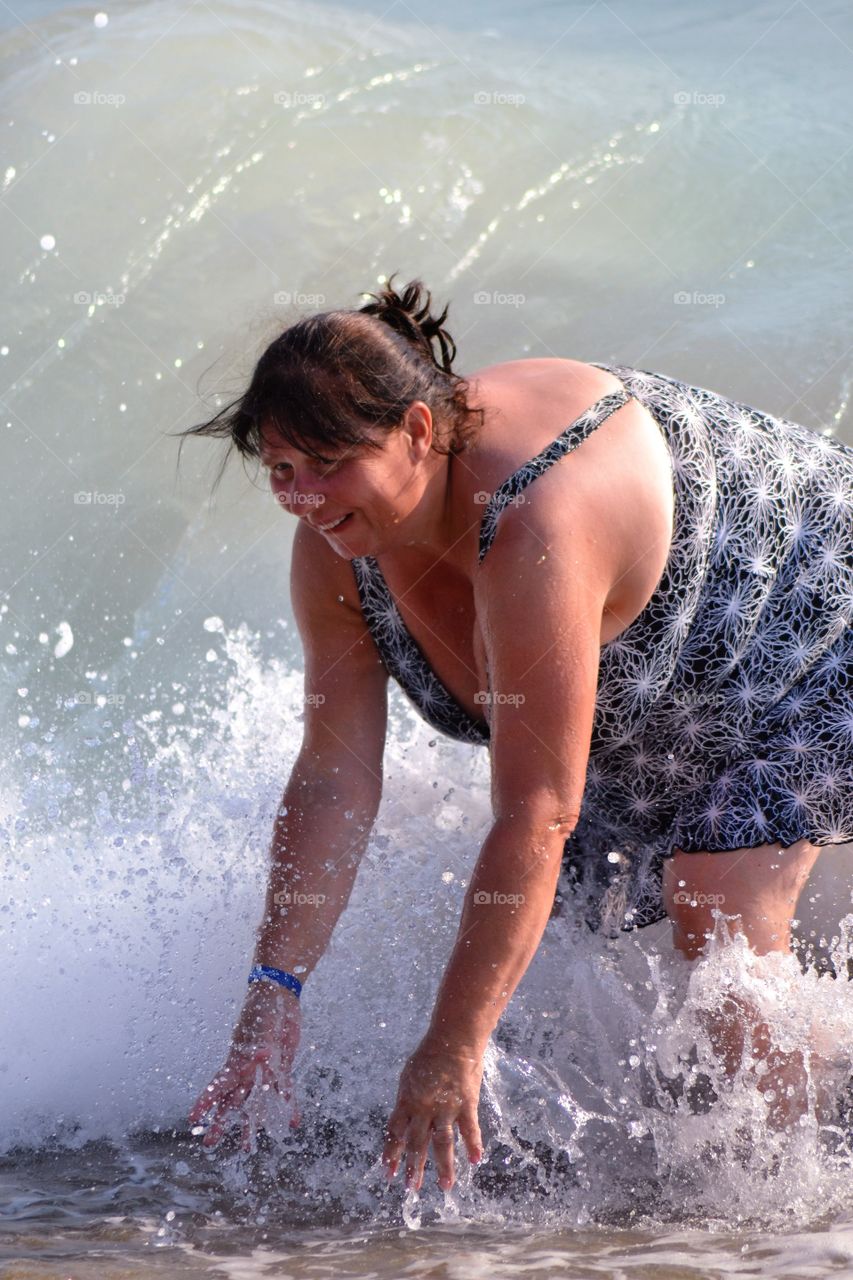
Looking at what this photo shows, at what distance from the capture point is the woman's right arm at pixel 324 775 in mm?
2449

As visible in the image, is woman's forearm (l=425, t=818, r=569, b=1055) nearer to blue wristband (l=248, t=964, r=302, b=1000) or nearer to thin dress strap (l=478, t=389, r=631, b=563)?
thin dress strap (l=478, t=389, r=631, b=563)


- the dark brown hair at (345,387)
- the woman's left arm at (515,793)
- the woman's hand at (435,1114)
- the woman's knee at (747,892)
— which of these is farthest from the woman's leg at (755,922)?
the dark brown hair at (345,387)

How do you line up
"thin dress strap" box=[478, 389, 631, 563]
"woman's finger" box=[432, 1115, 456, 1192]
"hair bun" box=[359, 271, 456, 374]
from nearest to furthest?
"woman's finger" box=[432, 1115, 456, 1192]
"thin dress strap" box=[478, 389, 631, 563]
"hair bun" box=[359, 271, 456, 374]

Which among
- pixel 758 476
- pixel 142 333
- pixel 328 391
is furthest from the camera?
pixel 142 333

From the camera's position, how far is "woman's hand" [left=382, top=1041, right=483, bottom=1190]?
6.18ft

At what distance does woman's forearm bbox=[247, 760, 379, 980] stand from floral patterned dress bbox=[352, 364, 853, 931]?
0.23 m

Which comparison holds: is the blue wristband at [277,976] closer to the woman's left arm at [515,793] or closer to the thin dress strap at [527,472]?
the woman's left arm at [515,793]

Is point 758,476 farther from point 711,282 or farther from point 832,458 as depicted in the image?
point 711,282

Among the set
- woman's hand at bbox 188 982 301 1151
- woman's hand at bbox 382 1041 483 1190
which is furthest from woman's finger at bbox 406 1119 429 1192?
woman's hand at bbox 188 982 301 1151

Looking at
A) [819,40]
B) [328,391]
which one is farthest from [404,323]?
[819,40]

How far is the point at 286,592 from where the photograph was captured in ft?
15.4

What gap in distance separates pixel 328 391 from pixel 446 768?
166 cm

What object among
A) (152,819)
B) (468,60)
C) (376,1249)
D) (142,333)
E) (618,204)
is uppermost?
(468,60)

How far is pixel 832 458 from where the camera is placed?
2469 millimetres
